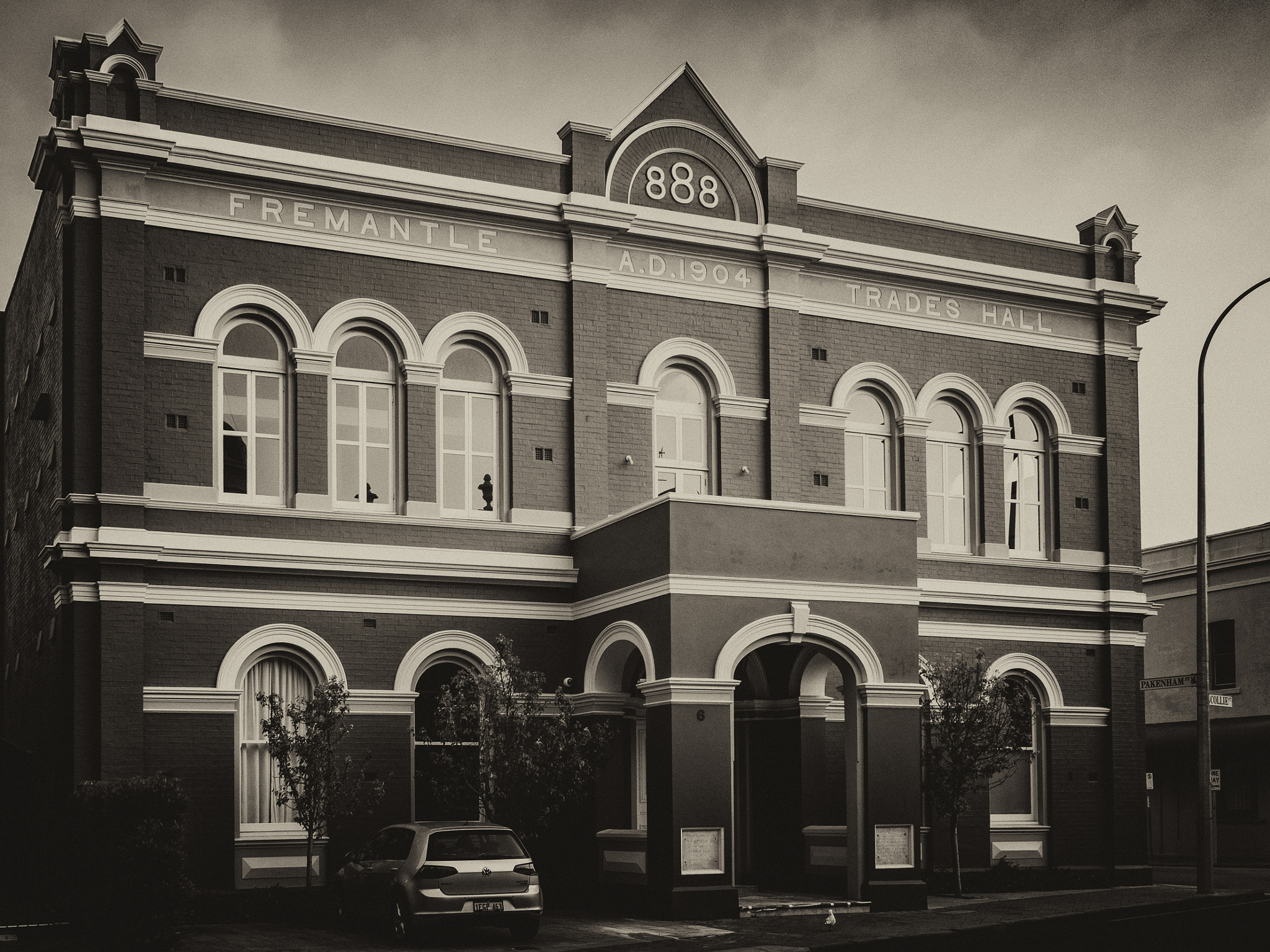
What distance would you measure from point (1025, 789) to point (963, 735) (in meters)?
4.14

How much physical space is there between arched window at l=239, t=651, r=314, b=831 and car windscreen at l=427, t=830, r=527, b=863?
4396 millimetres

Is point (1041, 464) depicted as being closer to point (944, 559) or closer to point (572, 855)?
point (944, 559)

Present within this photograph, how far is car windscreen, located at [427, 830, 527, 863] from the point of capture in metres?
17.1

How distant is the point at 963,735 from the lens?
74.3ft

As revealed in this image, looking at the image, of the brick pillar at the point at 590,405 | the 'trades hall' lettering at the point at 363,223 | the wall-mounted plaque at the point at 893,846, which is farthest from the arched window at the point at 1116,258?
the wall-mounted plaque at the point at 893,846

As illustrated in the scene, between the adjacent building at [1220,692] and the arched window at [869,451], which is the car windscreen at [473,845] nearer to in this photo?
the arched window at [869,451]

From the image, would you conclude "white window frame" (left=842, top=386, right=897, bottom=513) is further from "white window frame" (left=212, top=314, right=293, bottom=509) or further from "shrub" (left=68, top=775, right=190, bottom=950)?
"shrub" (left=68, top=775, right=190, bottom=950)

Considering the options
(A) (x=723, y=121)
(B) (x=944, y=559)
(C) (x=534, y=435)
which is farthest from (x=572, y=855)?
(A) (x=723, y=121)

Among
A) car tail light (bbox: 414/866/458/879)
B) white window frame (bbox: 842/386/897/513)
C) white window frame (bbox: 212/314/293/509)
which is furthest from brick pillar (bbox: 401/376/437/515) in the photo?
white window frame (bbox: 842/386/897/513)

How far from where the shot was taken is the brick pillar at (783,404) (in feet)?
80.1

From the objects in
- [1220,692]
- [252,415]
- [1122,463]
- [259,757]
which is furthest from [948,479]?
[1220,692]

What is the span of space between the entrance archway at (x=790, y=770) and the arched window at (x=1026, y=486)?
15.5ft

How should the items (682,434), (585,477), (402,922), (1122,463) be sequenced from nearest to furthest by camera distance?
(402,922), (585,477), (682,434), (1122,463)

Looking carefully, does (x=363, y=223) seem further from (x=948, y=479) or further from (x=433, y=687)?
(x=948, y=479)
